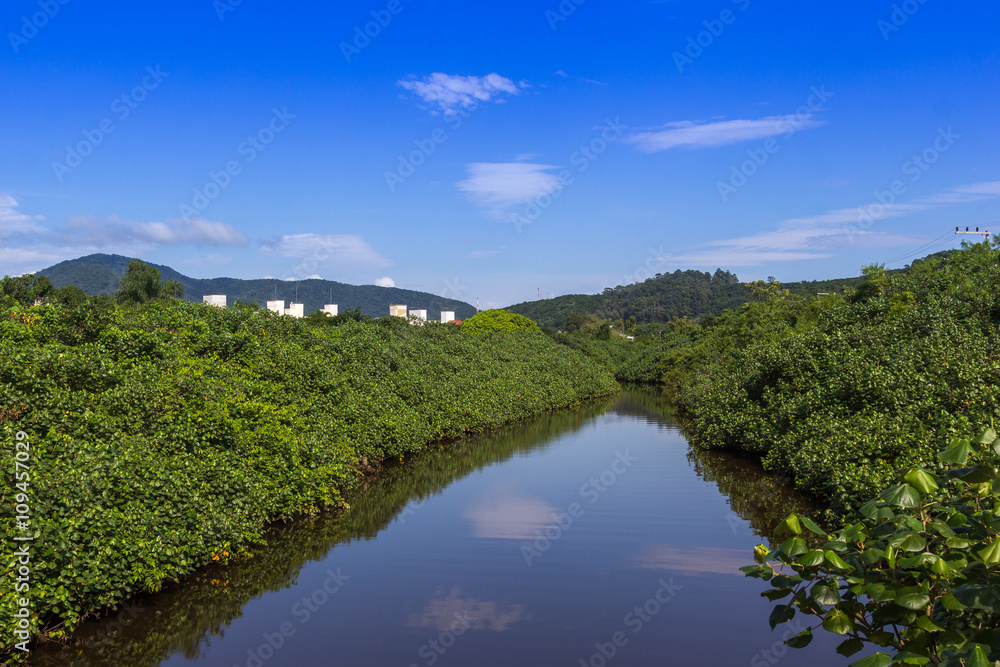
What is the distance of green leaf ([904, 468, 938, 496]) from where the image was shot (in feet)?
12.3

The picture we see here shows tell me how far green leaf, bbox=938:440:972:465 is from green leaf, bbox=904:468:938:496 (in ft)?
0.48

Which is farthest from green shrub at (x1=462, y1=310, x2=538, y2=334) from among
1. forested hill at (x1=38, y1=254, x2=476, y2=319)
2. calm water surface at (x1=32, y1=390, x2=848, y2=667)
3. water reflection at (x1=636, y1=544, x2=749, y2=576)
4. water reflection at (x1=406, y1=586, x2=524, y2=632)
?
forested hill at (x1=38, y1=254, x2=476, y2=319)

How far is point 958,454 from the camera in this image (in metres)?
3.58

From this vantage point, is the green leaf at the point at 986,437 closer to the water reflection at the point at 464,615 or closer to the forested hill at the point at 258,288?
the water reflection at the point at 464,615

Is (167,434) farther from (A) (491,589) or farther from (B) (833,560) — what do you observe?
(B) (833,560)

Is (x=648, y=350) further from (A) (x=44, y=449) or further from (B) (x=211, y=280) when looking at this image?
(B) (x=211, y=280)

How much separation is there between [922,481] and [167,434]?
1248cm

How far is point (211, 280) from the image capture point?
534 feet

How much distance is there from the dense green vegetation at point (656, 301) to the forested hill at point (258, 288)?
25636 millimetres

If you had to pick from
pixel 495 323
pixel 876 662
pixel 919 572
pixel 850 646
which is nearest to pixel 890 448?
pixel 919 572

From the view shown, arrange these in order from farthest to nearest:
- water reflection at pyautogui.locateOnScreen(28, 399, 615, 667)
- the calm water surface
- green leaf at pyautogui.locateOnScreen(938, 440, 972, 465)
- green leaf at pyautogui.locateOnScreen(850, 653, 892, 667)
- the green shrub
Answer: the green shrub < the calm water surface < water reflection at pyautogui.locateOnScreen(28, 399, 615, 667) < green leaf at pyautogui.locateOnScreen(938, 440, 972, 465) < green leaf at pyautogui.locateOnScreen(850, 653, 892, 667)

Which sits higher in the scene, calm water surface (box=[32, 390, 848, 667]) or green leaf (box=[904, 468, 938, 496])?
green leaf (box=[904, 468, 938, 496])

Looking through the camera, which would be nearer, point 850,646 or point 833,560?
point 833,560

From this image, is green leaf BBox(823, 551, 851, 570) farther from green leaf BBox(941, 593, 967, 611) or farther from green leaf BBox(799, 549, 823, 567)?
green leaf BBox(941, 593, 967, 611)
